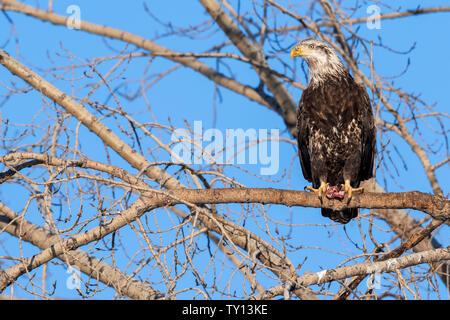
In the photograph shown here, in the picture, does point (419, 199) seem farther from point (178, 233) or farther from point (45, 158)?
point (45, 158)

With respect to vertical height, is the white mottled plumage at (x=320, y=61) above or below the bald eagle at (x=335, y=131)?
above

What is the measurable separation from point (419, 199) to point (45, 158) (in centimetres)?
329

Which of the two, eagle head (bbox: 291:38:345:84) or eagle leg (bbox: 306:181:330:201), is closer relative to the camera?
eagle leg (bbox: 306:181:330:201)

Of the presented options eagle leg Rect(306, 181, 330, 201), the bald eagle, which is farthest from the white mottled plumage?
eagle leg Rect(306, 181, 330, 201)

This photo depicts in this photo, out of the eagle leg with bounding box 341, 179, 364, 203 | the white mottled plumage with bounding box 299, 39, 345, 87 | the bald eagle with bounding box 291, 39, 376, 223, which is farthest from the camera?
the white mottled plumage with bounding box 299, 39, 345, 87

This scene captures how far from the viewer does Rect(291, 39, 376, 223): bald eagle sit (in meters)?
6.08

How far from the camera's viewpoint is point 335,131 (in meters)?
6.10

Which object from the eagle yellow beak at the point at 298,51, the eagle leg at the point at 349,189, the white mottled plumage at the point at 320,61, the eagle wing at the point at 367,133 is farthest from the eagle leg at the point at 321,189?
the eagle yellow beak at the point at 298,51

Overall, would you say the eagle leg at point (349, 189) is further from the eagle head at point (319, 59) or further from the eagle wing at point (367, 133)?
the eagle head at point (319, 59)

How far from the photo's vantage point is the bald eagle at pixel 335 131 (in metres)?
6.08

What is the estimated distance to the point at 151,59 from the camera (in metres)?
9.08

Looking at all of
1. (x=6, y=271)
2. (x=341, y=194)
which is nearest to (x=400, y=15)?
(x=341, y=194)

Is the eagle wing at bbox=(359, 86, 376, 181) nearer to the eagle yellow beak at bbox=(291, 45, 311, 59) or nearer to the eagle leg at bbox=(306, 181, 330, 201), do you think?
the eagle leg at bbox=(306, 181, 330, 201)

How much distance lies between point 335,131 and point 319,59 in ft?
2.99
